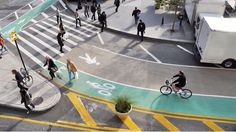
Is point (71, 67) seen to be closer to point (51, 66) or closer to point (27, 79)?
point (51, 66)

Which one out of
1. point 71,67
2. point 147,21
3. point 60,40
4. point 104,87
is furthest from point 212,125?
point 147,21

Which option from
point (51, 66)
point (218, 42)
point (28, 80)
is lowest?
point (28, 80)

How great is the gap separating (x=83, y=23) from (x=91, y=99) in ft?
38.1

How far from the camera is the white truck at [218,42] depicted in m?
16.5

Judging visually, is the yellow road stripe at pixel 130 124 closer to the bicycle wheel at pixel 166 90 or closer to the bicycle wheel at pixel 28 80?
the bicycle wheel at pixel 166 90

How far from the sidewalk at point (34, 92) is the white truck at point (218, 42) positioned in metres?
9.55

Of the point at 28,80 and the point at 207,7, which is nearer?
the point at 28,80

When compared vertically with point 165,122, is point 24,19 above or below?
above

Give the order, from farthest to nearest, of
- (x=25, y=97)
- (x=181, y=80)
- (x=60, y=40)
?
1. (x=60, y=40)
2. (x=181, y=80)
3. (x=25, y=97)

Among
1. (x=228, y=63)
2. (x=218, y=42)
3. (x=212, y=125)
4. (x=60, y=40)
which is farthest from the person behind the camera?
(x=60, y=40)

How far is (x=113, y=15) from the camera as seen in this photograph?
26.0 m

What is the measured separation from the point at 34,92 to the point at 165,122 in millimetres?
7357

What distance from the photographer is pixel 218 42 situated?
54.9ft

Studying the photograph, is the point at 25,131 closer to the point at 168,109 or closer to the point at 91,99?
the point at 91,99
